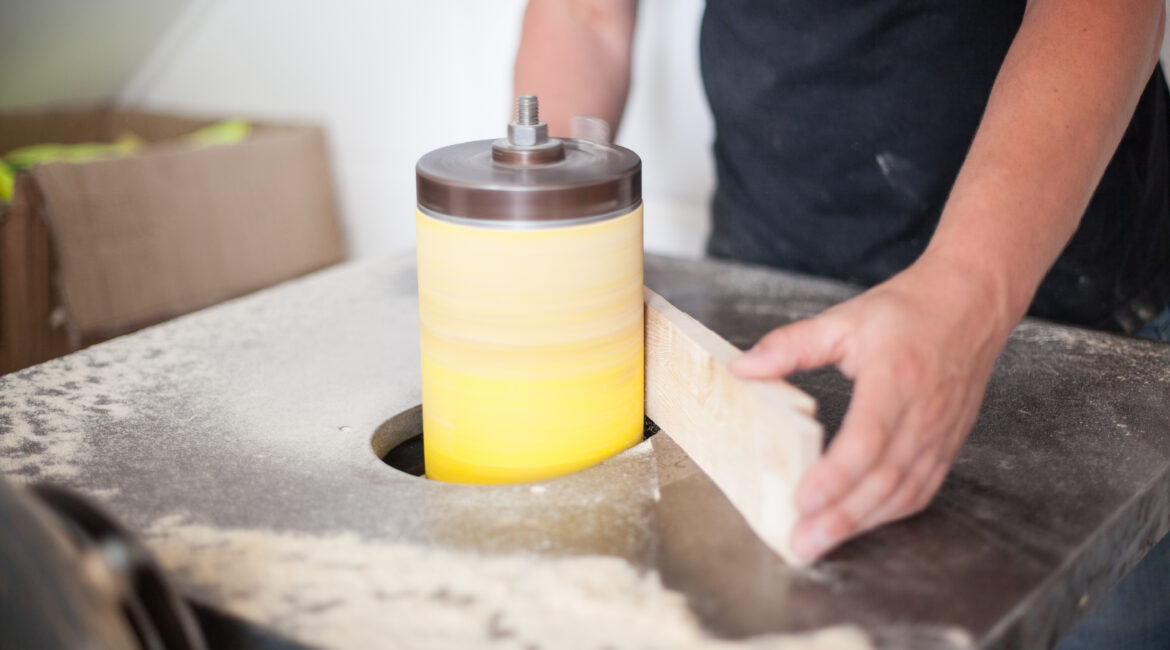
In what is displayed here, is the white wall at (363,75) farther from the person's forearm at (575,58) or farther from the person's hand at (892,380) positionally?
the person's hand at (892,380)

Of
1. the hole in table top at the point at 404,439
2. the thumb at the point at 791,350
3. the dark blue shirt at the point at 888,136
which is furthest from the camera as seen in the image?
the dark blue shirt at the point at 888,136

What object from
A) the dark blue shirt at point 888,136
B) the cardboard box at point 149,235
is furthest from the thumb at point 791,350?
the cardboard box at point 149,235

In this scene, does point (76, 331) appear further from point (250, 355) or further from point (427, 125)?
point (250, 355)

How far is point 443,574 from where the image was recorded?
0.55m

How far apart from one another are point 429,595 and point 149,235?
1638 mm

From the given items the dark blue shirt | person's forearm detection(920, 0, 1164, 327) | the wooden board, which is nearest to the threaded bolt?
the wooden board

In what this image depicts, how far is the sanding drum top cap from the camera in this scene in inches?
23.4

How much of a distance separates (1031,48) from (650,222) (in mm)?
1257

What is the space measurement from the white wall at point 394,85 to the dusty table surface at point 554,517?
1055mm

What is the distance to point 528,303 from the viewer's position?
620 mm

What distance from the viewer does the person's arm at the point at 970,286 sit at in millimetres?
551

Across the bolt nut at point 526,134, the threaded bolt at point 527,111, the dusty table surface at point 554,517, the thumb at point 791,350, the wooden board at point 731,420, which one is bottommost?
the dusty table surface at point 554,517

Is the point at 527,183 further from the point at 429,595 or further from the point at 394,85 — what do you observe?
the point at 394,85

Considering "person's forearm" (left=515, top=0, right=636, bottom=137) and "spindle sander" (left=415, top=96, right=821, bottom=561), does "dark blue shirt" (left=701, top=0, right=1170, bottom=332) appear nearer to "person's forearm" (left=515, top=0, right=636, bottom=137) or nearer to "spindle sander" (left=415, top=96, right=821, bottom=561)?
"person's forearm" (left=515, top=0, right=636, bottom=137)
